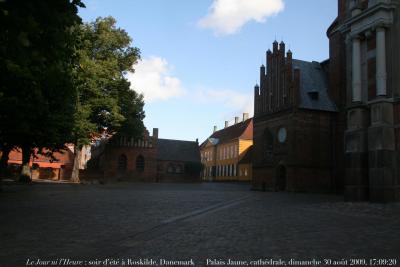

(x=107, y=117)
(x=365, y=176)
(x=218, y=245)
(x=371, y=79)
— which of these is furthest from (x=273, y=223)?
(x=107, y=117)

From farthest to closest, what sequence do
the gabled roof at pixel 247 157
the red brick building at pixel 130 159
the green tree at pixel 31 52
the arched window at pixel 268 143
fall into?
the gabled roof at pixel 247 157 < the red brick building at pixel 130 159 < the arched window at pixel 268 143 < the green tree at pixel 31 52

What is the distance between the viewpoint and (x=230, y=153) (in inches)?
3209

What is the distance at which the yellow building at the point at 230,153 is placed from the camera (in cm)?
7452

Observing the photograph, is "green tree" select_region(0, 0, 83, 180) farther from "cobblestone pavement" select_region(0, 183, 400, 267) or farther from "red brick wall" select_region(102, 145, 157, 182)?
"red brick wall" select_region(102, 145, 157, 182)

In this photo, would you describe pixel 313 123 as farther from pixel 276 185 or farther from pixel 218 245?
pixel 218 245

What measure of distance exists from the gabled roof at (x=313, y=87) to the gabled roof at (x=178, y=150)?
33163 millimetres

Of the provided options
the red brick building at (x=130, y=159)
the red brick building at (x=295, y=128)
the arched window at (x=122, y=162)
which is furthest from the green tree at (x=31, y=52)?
the arched window at (x=122, y=162)

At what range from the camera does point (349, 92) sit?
24.2 m

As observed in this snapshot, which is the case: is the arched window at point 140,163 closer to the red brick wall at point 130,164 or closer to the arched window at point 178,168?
the red brick wall at point 130,164

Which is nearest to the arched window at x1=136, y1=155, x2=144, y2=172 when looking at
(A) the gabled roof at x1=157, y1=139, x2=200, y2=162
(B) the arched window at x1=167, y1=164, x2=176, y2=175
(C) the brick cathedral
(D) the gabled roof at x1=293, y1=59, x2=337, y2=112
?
(A) the gabled roof at x1=157, y1=139, x2=200, y2=162

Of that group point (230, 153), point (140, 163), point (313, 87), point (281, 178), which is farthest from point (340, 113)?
point (230, 153)

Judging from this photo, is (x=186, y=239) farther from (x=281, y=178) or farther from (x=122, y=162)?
(x=122, y=162)

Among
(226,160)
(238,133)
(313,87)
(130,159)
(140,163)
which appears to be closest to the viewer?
(313,87)

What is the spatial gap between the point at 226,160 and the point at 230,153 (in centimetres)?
250
